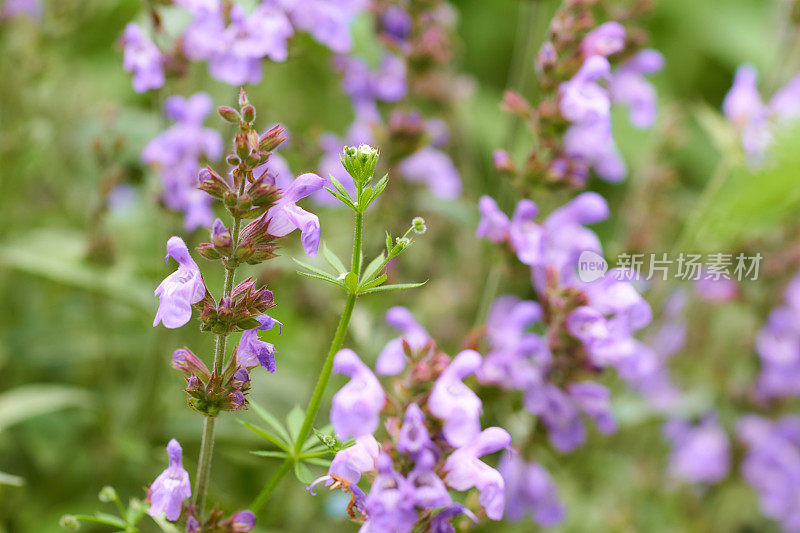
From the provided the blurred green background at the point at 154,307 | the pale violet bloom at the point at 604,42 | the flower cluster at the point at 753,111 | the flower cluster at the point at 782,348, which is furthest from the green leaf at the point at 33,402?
the flower cluster at the point at 782,348

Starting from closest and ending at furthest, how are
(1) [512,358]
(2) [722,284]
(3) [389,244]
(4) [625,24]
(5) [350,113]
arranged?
1. (3) [389,244]
2. (1) [512,358]
3. (4) [625,24]
4. (2) [722,284]
5. (5) [350,113]

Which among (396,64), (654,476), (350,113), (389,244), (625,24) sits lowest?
(389,244)

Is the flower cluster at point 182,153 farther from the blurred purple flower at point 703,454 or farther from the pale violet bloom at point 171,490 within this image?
the blurred purple flower at point 703,454

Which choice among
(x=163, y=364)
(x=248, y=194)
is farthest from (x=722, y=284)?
(x=248, y=194)

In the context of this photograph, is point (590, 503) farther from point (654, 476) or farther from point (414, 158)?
point (414, 158)

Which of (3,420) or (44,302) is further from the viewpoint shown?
(44,302)

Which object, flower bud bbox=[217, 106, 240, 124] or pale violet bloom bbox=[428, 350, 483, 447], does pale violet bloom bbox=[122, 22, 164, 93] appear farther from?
pale violet bloom bbox=[428, 350, 483, 447]

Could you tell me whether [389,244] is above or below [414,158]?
below

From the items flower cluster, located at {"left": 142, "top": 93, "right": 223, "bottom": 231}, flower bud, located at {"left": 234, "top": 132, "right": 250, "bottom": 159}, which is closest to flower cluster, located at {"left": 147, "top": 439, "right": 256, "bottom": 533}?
flower bud, located at {"left": 234, "top": 132, "right": 250, "bottom": 159}
